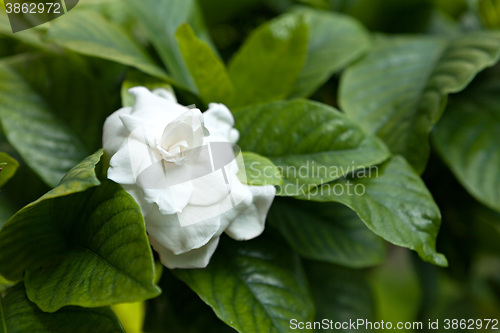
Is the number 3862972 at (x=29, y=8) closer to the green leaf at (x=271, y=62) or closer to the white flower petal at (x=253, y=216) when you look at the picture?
the green leaf at (x=271, y=62)

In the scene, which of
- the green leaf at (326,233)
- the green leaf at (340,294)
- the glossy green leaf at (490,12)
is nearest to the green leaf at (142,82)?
→ the green leaf at (326,233)

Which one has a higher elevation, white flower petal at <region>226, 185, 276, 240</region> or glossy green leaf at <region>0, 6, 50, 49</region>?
glossy green leaf at <region>0, 6, 50, 49</region>

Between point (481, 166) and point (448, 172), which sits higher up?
point (481, 166)

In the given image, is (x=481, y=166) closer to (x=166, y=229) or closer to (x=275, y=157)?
(x=275, y=157)

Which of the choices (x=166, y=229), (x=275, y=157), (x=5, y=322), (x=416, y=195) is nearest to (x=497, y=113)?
(x=416, y=195)

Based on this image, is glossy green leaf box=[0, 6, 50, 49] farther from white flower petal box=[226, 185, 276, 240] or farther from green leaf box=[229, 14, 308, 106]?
white flower petal box=[226, 185, 276, 240]

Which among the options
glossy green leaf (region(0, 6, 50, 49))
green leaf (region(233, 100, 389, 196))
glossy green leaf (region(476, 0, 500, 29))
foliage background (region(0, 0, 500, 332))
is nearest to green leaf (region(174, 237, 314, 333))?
foliage background (region(0, 0, 500, 332))

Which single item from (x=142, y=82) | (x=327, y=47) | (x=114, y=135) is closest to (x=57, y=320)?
(x=114, y=135)
